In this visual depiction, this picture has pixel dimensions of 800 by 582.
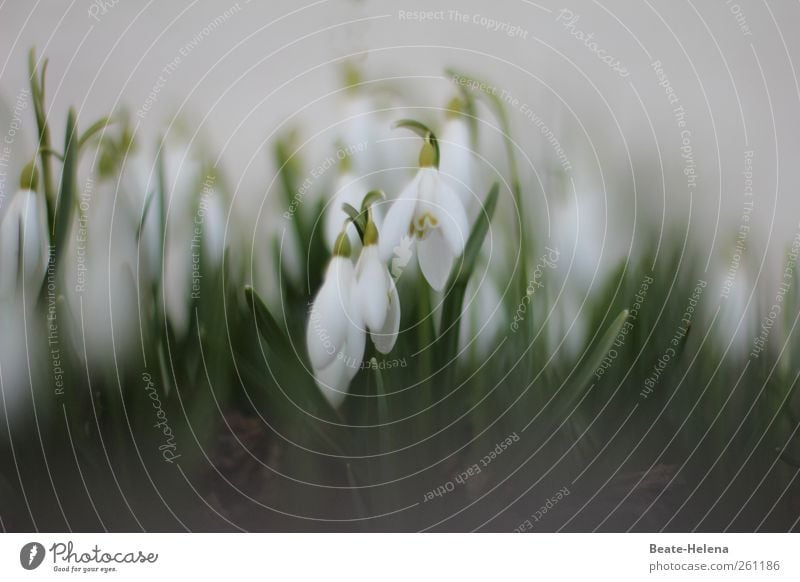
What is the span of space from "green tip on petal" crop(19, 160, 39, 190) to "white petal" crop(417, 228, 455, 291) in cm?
42

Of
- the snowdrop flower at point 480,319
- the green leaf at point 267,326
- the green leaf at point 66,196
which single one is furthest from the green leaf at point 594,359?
the green leaf at point 66,196

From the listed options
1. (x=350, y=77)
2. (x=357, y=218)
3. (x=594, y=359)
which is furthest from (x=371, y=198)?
(x=594, y=359)

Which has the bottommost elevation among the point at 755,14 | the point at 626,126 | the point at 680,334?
the point at 680,334

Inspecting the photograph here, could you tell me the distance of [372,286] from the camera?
0.66m

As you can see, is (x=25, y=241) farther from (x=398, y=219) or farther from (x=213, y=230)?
(x=398, y=219)

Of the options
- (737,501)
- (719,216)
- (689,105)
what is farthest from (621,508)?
(689,105)

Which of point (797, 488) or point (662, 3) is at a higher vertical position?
point (662, 3)

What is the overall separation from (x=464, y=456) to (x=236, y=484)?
0.83 feet

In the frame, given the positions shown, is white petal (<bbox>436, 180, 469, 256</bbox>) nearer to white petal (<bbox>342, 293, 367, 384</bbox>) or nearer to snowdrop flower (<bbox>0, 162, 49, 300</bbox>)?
white petal (<bbox>342, 293, 367, 384</bbox>)

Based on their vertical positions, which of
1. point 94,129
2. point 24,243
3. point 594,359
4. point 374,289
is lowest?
point 594,359

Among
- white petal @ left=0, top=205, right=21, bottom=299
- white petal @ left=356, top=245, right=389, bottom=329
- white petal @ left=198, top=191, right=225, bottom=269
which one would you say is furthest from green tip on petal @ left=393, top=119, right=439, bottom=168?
white petal @ left=0, top=205, right=21, bottom=299

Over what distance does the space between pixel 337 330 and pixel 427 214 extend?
0.52 ft

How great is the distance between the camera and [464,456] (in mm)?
682

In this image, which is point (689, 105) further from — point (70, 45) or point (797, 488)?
point (70, 45)
